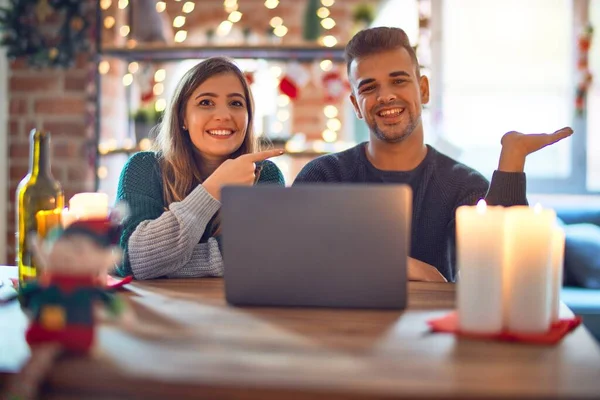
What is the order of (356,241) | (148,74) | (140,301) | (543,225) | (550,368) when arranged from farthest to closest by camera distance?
(148,74), (140,301), (356,241), (543,225), (550,368)

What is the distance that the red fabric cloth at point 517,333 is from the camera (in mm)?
917

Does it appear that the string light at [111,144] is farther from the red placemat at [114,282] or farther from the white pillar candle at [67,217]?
the white pillar candle at [67,217]

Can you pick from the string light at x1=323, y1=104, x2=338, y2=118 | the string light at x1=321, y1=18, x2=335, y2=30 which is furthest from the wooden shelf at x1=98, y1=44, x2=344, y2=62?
the string light at x1=323, y1=104, x2=338, y2=118

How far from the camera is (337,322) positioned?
1.00 m

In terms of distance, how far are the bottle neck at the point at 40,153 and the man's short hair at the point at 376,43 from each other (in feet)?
3.35

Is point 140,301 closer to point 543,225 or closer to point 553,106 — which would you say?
point 543,225

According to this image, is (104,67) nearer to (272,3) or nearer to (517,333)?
(272,3)

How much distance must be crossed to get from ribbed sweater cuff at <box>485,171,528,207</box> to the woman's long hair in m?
0.68

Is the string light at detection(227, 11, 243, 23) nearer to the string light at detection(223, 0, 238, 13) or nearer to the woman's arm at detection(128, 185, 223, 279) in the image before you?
the string light at detection(223, 0, 238, 13)

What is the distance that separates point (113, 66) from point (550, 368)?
3.09m

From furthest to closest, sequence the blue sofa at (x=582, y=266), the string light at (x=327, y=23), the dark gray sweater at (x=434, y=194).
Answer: the string light at (x=327, y=23) < the blue sofa at (x=582, y=266) < the dark gray sweater at (x=434, y=194)

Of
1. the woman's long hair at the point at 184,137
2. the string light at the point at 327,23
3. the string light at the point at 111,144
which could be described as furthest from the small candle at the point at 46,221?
the string light at the point at 327,23

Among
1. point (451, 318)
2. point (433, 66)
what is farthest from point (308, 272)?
point (433, 66)

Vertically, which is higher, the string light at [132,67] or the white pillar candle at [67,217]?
the string light at [132,67]
